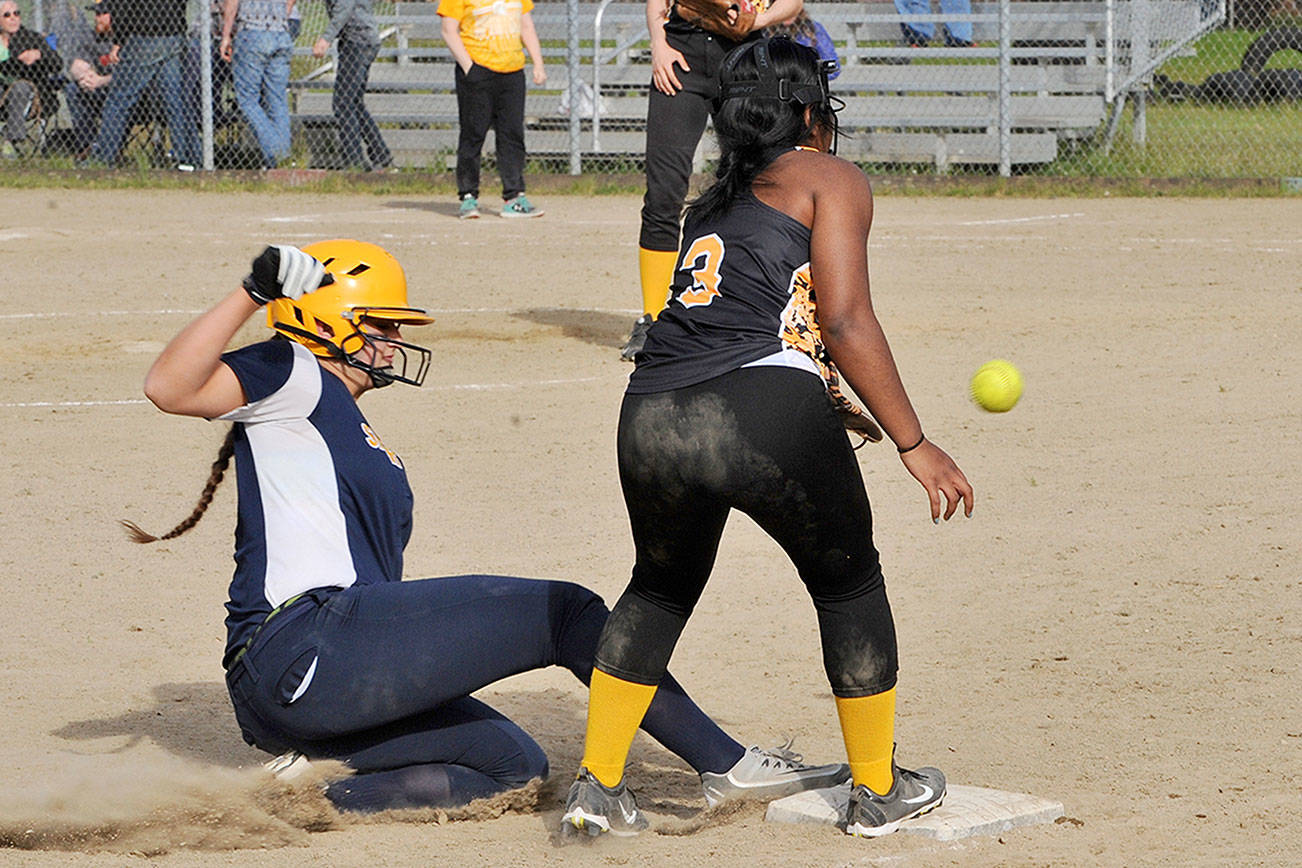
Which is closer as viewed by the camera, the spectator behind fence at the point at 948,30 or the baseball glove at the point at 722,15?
the baseball glove at the point at 722,15

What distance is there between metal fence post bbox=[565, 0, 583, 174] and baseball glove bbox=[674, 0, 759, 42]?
849 centimetres

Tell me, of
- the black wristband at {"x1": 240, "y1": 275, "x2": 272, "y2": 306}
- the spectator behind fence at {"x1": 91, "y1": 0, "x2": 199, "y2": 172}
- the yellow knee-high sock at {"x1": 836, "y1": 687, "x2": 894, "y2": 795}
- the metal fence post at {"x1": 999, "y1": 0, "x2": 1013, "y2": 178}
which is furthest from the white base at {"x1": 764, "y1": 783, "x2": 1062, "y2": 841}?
the spectator behind fence at {"x1": 91, "y1": 0, "x2": 199, "y2": 172}

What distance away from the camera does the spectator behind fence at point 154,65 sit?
17250 millimetres

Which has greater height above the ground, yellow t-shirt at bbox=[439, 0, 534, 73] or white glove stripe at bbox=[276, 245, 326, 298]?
yellow t-shirt at bbox=[439, 0, 534, 73]

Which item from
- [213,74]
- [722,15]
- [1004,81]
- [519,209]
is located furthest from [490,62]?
[722,15]

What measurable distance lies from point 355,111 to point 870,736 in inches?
573

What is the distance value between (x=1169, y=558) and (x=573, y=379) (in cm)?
391

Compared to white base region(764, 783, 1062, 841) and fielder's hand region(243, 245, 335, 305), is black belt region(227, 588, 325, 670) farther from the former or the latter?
white base region(764, 783, 1062, 841)

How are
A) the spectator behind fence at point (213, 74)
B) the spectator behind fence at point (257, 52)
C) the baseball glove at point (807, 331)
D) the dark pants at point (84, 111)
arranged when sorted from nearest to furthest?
the baseball glove at point (807, 331) < the spectator behind fence at point (257, 52) < the spectator behind fence at point (213, 74) < the dark pants at point (84, 111)

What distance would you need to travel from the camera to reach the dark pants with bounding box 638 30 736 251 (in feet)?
29.0

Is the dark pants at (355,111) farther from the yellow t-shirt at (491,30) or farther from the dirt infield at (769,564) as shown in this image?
the dirt infield at (769,564)

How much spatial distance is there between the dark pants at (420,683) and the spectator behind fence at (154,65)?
1425 cm

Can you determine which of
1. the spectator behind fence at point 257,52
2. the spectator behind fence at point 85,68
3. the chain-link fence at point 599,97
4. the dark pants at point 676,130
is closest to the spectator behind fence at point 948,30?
the chain-link fence at point 599,97

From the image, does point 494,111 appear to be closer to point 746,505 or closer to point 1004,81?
point 1004,81
